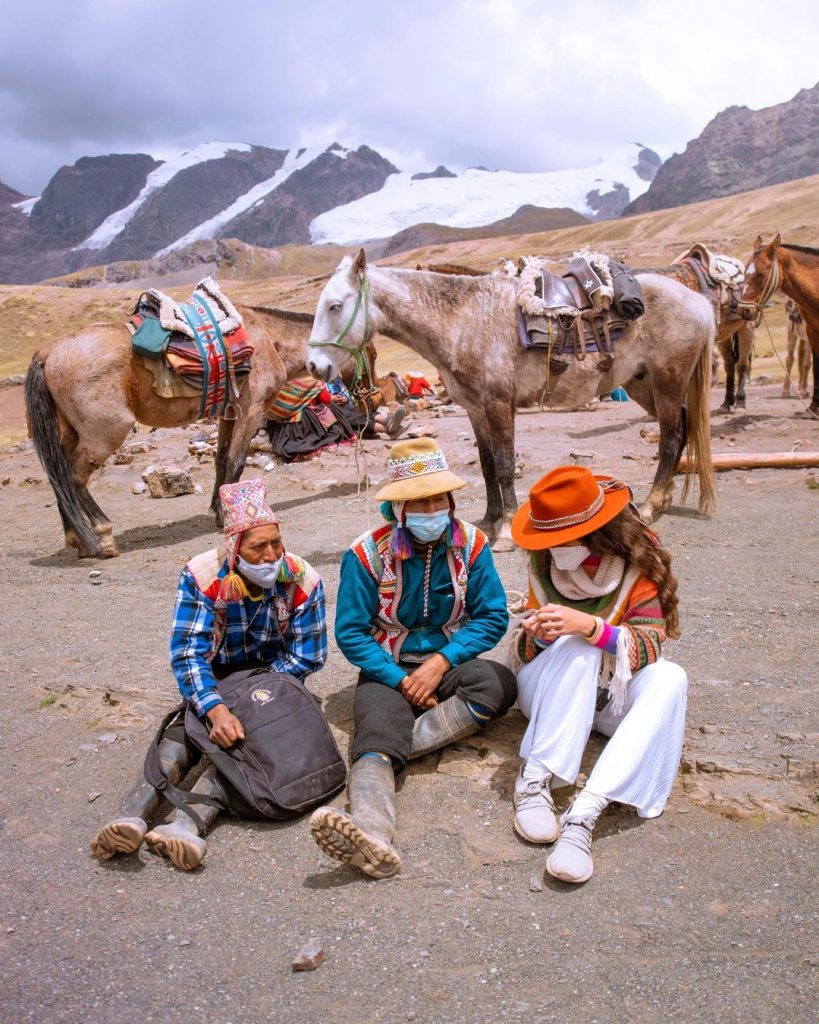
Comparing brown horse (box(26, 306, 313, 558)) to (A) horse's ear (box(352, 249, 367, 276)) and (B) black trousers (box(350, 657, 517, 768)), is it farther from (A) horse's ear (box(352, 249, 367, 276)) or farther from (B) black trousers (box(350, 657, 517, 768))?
(B) black trousers (box(350, 657, 517, 768))

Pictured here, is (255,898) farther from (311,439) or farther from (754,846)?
(311,439)

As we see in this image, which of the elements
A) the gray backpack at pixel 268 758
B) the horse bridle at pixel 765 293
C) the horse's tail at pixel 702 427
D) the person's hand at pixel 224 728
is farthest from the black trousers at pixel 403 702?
the horse bridle at pixel 765 293

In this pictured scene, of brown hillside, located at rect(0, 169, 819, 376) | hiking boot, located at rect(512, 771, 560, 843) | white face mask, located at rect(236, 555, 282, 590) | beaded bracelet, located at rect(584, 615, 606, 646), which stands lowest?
hiking boot, located at rect(512, 771, 560, 843)

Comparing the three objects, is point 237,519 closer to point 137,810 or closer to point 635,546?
point 137,810

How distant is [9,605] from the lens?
630 centimetres

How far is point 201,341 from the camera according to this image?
775 cm

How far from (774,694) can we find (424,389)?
497 inches

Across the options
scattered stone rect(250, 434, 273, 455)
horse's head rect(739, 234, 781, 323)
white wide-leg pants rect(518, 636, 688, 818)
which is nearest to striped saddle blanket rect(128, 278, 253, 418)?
scattered stone rect(250, 434, 273, 455)

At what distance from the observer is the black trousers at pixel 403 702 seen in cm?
321

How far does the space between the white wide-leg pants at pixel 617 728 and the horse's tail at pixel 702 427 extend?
4699 mm

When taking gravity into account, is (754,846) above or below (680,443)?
below

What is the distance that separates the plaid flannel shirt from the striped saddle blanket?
4.63 metres

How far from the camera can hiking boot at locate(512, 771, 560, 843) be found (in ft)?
9.55

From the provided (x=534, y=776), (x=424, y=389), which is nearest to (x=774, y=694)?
(x=534, y=776)
